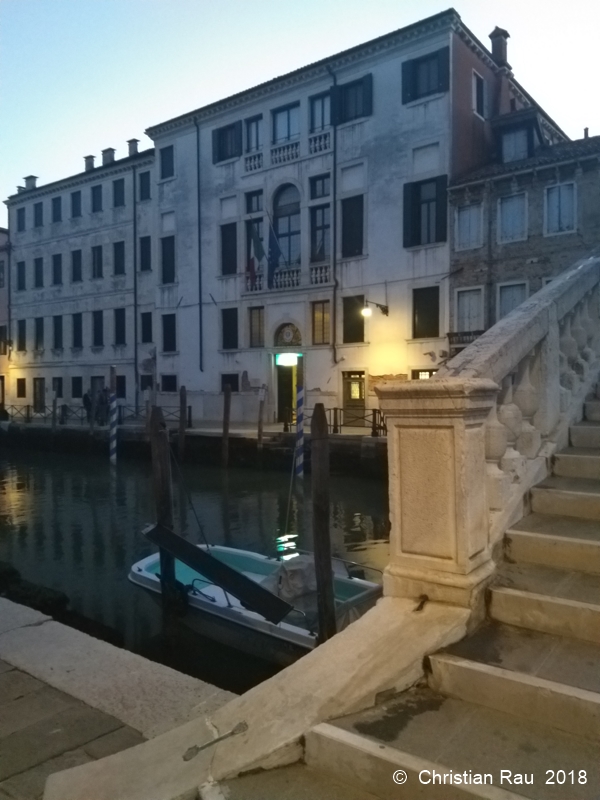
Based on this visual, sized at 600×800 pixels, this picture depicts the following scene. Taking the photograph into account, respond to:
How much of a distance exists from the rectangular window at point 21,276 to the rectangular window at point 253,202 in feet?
53.3

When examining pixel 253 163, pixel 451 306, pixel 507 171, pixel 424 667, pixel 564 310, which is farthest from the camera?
pixel 253 163

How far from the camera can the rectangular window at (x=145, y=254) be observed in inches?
1150

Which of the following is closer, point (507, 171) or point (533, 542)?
point (533, 542)

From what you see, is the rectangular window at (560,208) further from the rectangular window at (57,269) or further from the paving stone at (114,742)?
the rectangular window at (57,269)

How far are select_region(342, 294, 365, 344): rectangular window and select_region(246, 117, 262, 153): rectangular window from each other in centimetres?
752

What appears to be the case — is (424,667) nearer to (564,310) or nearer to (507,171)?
A: (564,310)

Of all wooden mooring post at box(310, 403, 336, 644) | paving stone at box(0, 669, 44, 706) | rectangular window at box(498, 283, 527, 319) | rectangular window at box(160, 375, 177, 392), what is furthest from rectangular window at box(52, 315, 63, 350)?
paving stone at box(0, 669, 44, 706)

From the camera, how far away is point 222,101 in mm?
25375

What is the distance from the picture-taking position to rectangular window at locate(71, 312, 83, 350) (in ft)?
105

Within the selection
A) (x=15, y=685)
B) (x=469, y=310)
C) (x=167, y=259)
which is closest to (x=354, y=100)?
(x=469, y=310)

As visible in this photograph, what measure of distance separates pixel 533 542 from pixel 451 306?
1806 centimetres

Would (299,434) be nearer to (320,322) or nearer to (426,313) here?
(426,313)

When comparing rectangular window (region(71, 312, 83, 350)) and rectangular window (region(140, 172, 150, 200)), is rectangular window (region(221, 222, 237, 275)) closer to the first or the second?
rectangular window (region(140, 172, 150, 200))

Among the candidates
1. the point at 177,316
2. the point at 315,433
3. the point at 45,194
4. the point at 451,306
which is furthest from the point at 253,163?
the point at 315,433
